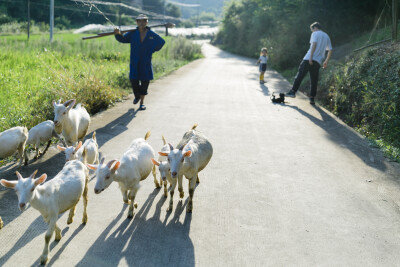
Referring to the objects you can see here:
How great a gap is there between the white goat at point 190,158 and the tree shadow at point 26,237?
1694 millimetres

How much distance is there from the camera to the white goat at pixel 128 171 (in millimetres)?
4408

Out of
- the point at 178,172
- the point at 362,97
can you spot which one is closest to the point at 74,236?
the point at 178,172

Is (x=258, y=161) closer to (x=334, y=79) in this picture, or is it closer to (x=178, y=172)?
(x=178, y=172)

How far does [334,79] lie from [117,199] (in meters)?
9.59

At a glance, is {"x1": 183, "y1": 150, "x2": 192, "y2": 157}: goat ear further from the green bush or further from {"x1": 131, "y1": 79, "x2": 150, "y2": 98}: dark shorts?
{"x1": 131, "y1": 79, "x2": 150, "y2": 98}: dark shorts

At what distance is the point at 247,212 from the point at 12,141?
370 centimetres

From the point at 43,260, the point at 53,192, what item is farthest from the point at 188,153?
the point at 43,260

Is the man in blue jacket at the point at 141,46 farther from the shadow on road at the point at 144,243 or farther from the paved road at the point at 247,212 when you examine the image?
the shadow on road at the point at 144,243

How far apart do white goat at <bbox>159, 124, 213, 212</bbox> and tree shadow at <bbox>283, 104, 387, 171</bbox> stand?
3.40m

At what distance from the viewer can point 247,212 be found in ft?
16.9

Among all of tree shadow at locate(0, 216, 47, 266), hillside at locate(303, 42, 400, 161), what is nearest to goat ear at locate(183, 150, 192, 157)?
tree shadow at locate(0, 216, 47, 266)

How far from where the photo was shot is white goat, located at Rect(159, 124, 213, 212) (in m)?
4.68

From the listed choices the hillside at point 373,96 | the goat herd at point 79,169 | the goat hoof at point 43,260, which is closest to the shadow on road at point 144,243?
the goat herd at point 79,169

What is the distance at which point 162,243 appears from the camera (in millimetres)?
4367
